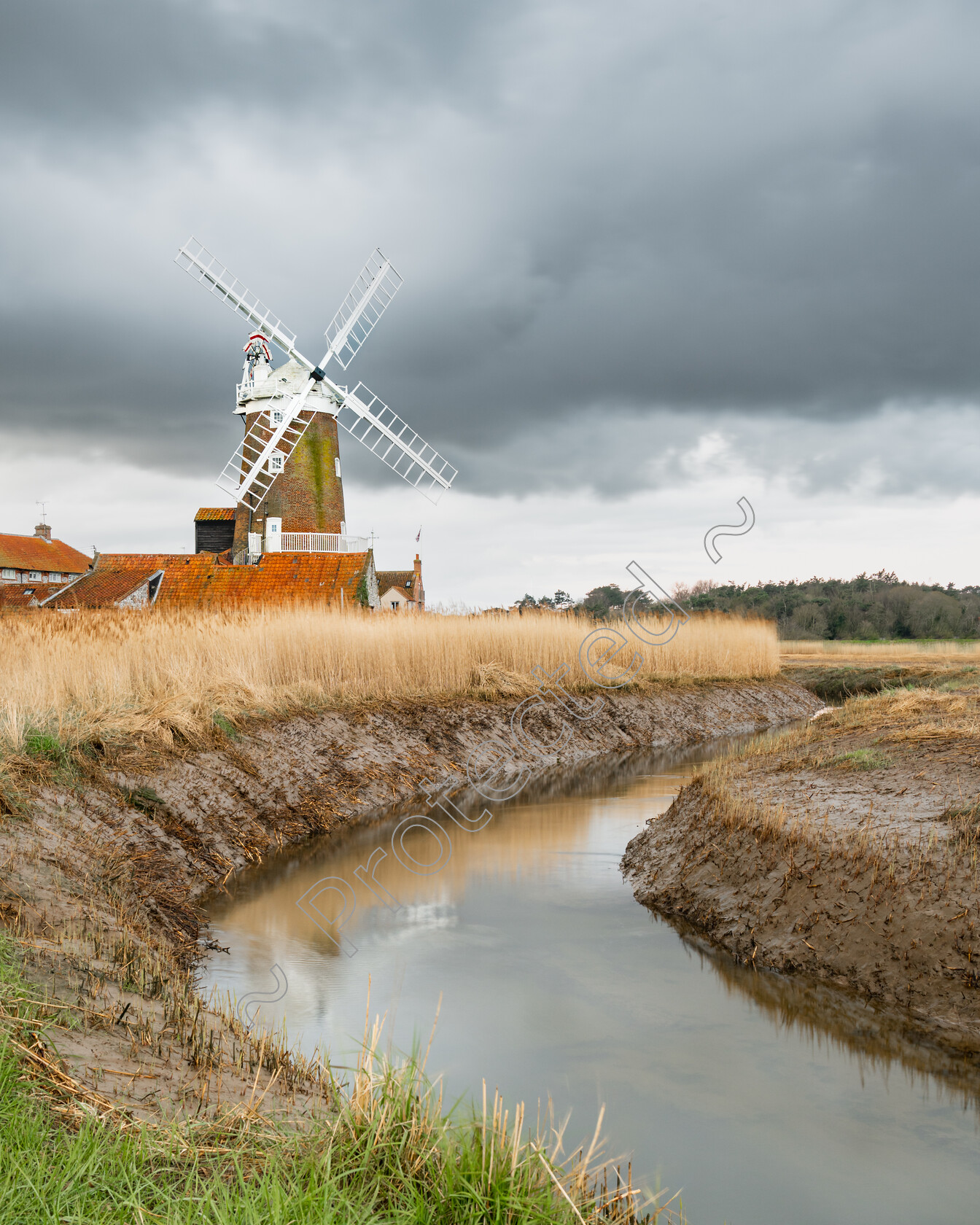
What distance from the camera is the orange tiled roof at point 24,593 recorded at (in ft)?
111

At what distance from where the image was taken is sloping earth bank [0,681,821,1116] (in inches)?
132

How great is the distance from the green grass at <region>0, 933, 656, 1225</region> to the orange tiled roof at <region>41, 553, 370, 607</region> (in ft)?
61.1

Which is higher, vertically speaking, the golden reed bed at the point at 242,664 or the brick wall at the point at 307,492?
the brick wall at the point at 307,492

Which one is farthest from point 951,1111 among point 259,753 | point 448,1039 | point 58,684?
point 58,684

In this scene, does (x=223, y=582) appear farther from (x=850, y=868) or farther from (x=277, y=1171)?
(x=277, y=1171)

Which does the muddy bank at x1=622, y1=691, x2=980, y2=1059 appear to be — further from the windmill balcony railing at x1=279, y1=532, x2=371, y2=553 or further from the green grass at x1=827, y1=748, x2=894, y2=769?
the windmill balcony railing at x1=279, y1=532, x2=371, y2=553

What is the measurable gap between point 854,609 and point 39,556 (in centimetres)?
5396

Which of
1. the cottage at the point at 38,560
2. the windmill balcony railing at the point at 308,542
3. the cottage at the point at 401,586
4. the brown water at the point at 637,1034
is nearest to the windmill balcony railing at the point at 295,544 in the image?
the windmill balcony railing at the point at 308,542

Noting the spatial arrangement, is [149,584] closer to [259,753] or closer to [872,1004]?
[259,753]

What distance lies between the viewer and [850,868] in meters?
5.45

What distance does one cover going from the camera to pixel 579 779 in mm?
12992

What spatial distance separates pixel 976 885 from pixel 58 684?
794 cm

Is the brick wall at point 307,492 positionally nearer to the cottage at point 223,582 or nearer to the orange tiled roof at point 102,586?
the cottage at point 223,582

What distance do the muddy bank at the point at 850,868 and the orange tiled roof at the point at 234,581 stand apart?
1509 cm
